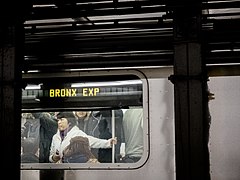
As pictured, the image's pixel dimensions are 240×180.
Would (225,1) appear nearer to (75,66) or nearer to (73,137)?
(75,66)

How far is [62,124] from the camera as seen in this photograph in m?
4.07

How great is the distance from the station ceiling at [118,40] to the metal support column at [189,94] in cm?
77

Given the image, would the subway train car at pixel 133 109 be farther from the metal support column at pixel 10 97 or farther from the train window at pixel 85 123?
the metal support column at pixel 10 97

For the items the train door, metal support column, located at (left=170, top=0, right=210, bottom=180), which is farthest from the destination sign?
metal support column, located at (left=170, top=0, right=210, bottom=180)

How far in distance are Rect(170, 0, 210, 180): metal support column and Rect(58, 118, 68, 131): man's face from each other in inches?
67.8

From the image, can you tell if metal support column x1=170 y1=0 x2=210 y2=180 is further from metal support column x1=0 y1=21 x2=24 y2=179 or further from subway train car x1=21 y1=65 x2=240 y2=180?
subway train car x1=21 y1=65 x2=240 y2=180

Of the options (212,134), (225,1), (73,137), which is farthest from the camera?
(73,137)

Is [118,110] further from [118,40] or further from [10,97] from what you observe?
[10,97]

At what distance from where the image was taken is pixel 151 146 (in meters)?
3.82

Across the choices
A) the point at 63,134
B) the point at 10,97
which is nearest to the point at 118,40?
the point at 63,134

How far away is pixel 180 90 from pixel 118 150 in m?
→ 1.50

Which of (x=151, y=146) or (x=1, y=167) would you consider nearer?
(x=1, y=167)

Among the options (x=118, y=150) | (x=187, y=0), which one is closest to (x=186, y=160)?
(x=187, y=0)

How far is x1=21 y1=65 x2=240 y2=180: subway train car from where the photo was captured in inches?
148
